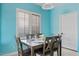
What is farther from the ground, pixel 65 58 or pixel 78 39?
pixel 78 39

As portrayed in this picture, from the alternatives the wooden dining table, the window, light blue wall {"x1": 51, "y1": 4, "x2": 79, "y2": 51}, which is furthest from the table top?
light blue wall {"x1": 51, "y1": 4, "x2": 79, "y2": 51}

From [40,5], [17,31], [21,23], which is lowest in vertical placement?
[17,31]

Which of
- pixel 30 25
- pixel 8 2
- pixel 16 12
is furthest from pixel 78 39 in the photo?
pixel 8 2

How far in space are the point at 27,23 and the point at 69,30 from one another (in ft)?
2.01

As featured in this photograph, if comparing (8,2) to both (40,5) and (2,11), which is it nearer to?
(2,11)

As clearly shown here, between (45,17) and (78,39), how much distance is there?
1.84 feet

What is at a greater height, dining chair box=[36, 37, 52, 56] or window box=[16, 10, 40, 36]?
window box=[16, 10, 40, 36]

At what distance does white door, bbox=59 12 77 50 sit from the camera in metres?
1.45

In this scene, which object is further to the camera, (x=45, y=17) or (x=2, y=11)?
(x=45, y=17)

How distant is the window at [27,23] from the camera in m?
1.44

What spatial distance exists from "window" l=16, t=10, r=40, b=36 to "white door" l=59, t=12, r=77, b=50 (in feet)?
1.16

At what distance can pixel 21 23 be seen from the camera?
145 cm

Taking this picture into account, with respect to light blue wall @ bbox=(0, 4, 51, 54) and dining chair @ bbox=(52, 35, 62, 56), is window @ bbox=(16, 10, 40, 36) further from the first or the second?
dining chair @ bbox=(52, 35, 62, 56)

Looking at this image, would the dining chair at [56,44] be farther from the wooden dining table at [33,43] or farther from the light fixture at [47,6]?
the light fixture at [47,6]
